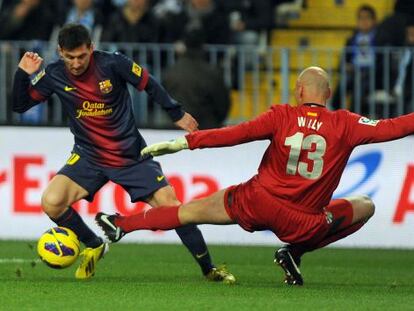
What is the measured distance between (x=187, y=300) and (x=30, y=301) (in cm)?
106

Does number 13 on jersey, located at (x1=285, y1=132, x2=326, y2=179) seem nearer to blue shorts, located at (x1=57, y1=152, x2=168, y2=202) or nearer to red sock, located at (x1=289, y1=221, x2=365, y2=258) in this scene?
red sock, located at (x1=289, y1=221, x2=365, y2=258)

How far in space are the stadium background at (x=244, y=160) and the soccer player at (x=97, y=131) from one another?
413 mm

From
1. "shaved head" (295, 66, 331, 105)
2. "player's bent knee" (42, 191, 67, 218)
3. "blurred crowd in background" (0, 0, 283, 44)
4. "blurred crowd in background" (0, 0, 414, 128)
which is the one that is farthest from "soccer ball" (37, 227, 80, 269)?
"blurred crowd in background" (0, 0, 283, 44)

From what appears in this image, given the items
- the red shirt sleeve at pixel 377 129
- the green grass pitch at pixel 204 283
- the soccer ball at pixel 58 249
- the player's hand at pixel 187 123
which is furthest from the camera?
the player's hand at pixel 187 123

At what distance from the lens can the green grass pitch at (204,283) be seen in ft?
30.4

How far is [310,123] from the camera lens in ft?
33.9

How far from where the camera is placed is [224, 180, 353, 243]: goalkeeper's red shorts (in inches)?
409

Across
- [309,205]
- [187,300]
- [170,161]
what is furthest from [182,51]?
[187,300]

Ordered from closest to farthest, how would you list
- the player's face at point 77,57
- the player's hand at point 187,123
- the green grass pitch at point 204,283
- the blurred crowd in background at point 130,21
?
the green grass pitch at point 204,283
the player's face at point 77,57
the player's hand at point 187,123
the blurred crowd in background at point 130,21

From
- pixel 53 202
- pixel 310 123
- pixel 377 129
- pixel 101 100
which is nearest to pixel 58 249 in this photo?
pixel 53 202

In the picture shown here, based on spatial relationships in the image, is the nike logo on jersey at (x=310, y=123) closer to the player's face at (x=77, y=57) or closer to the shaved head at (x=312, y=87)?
the shaved head at (x=312, y=87)

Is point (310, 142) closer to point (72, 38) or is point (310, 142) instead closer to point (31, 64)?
point (72, 38)

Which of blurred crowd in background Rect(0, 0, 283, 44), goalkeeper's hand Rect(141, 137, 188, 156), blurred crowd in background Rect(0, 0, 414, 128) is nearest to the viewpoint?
goalkeeper's hand Rect(141, 137, 188, 156)

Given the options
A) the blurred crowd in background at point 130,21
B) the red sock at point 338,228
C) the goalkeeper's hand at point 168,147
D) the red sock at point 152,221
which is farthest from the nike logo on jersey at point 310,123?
the blurred crowd in background at point 130,21
